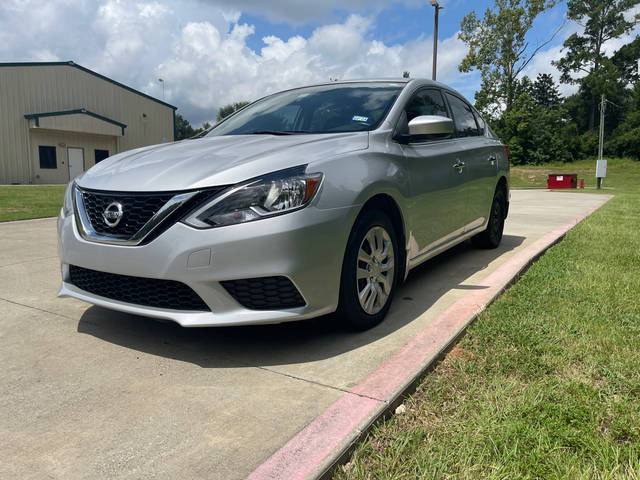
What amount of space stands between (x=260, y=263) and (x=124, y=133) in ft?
110

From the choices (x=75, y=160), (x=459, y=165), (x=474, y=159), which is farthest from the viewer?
(x=75, y=160)

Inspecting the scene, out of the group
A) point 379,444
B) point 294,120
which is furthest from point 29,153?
point 379,444

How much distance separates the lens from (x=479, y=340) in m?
2.82

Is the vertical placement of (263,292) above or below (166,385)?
above

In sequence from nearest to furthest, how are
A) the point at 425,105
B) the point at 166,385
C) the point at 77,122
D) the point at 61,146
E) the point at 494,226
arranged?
the point at 166,385
the point at 425,105
the point at 494,226
the point at 77,122
the point at 61,146

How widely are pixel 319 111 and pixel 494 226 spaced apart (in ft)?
9.38

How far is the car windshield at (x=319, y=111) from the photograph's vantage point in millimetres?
3551

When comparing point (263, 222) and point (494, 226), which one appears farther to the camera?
point (494, 226)

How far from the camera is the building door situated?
30453mm

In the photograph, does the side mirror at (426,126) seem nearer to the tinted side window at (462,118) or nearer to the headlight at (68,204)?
the tinted side window at (462,118)

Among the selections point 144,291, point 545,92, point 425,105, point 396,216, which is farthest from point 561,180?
point 545,92

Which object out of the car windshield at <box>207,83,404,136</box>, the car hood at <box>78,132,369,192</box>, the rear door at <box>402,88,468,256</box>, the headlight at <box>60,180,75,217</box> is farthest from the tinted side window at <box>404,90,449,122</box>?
the headlight at <box>60,180,75,217</box>

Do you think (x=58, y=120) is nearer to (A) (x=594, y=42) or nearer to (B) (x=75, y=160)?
(B) (x=75, y=160)

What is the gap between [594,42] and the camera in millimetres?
62781
